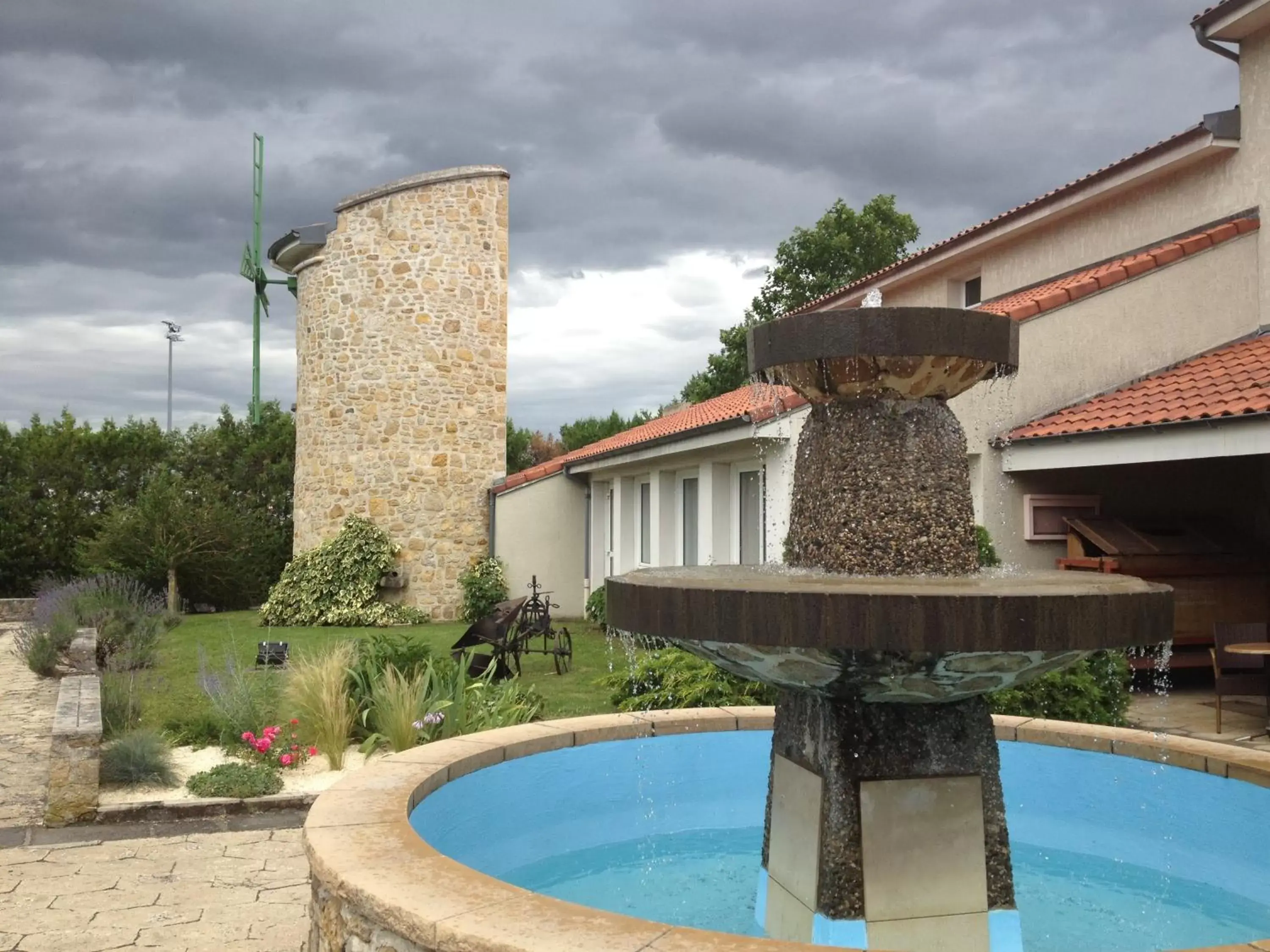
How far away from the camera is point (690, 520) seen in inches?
624

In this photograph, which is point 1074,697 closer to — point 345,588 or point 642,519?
point 642,519

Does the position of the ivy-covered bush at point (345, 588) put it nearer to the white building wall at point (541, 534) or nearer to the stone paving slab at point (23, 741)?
the white building wall at point (541, 534)

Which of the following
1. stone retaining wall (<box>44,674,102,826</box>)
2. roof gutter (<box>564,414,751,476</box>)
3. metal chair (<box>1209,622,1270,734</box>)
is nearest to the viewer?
stone retaining wall (<box>44,674,102,826</box>)

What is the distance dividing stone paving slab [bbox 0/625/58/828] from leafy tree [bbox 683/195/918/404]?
68.2ft

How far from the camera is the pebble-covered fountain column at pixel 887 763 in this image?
3.87m

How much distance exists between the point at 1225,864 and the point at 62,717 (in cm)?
722

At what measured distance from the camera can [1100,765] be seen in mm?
5660

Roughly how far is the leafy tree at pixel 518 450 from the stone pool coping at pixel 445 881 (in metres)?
29.9

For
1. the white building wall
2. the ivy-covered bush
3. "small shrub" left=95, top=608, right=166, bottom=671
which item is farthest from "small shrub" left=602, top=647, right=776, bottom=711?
the white building wall

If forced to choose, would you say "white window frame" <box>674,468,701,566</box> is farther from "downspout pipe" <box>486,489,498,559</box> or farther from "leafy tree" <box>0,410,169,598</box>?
"leafy tree" <box>0,410,169,598</box>

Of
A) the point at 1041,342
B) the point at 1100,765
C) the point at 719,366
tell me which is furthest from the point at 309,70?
the point at 719,366

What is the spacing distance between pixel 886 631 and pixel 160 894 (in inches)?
163

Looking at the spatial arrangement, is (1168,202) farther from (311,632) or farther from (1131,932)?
(311,632)

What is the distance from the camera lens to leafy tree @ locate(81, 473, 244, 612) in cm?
2103
